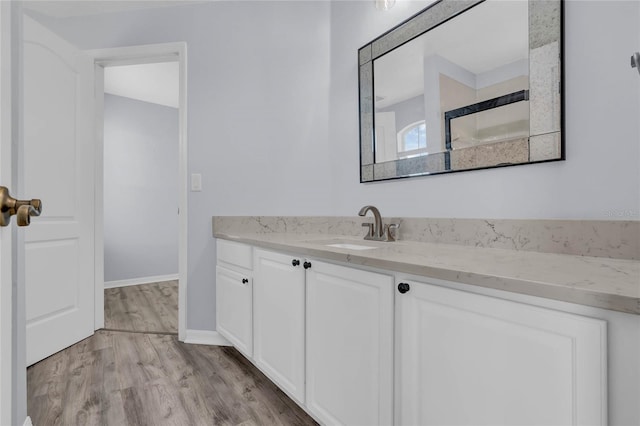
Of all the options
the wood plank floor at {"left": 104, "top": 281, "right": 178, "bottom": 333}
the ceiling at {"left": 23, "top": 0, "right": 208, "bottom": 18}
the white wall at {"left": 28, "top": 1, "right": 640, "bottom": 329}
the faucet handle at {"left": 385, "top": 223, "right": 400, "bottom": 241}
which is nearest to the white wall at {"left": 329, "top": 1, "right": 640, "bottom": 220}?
the faucet handle at {"left": 385, "top": 223, "right": 400, "bottom": 241}

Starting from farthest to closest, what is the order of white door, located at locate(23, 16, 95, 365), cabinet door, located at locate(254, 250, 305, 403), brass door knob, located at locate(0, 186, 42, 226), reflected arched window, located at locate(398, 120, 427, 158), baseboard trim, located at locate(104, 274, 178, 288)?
1. baseboard trim, located at locate(104, 274, 178, 288)
2. white door, located at locate(23, 16, 95, 365)
3. reflected arched window, located at locate(398, 120, 427, 158)
4. cabinet door, located at locate(254, 250, 305, 403)
5. brass door knob, located at locate(0, 186, 42, 226)

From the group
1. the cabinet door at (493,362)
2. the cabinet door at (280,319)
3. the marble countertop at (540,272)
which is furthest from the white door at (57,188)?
the cabinet door at (493,362)

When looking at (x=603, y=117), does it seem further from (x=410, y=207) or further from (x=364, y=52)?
(x=364, y=52)

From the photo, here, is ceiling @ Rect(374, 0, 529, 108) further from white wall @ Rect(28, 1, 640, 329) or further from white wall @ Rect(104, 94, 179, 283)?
white wall @ Rect(104, 94, 179, 283)

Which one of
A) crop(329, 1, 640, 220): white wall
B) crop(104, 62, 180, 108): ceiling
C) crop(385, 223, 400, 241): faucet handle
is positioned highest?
crop(104, 62, 180, 108): ceiling

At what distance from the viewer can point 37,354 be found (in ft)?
6.62

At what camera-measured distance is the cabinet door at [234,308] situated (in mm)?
1790

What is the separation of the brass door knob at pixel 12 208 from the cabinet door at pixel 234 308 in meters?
1.25

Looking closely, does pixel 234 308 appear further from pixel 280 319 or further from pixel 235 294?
pixel 280 319

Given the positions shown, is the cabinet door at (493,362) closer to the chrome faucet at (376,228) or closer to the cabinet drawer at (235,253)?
the chrome faucet at (376,228)

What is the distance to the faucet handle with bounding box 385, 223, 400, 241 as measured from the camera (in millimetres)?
1641

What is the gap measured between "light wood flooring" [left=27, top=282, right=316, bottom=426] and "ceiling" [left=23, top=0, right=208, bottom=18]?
244 centimetres

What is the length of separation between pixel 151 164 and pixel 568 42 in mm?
4426

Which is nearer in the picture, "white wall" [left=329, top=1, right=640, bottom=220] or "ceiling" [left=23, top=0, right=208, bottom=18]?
"white wall" [left=329, top=1, right=640, bottom=220]
